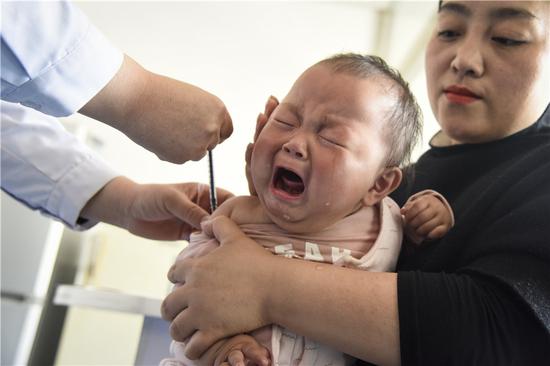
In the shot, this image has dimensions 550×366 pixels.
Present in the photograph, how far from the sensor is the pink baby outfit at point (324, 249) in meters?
0.68

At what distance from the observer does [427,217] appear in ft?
2.62

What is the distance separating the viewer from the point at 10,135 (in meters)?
1.09

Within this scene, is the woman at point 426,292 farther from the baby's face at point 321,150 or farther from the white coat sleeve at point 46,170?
the white coat sleeve at point 46,170

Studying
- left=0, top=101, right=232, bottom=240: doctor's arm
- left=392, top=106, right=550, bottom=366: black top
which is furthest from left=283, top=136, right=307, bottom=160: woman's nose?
left=0, top=101, right=232, bottom=240: doctor's arm

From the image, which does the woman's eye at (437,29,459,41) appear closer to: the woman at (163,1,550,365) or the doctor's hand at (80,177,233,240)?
the woman at (163,1,550,365)

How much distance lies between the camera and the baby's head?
0.73 metres

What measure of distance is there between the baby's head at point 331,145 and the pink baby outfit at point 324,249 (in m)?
0.02

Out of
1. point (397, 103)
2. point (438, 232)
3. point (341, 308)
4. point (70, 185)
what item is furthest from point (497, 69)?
point (70, 185)

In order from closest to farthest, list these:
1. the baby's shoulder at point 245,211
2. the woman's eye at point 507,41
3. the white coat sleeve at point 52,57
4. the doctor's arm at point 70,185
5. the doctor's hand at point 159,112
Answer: the white coat sleeve at point 52,57 < the doctor's hand at point 159,112 < the baby's shoulder at point 245,211 < the woman's eye at point 507,41 < the doctor's arm at point 70,185

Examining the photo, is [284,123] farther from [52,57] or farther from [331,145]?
[52,57]

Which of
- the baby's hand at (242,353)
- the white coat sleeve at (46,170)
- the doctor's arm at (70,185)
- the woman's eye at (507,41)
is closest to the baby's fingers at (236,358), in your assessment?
the baby's hand at (242,353)

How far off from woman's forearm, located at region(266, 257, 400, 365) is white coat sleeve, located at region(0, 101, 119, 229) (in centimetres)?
58

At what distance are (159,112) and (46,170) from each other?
1.65 ft

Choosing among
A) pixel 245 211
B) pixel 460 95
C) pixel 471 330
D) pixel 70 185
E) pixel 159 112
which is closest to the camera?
pixel 471 330
